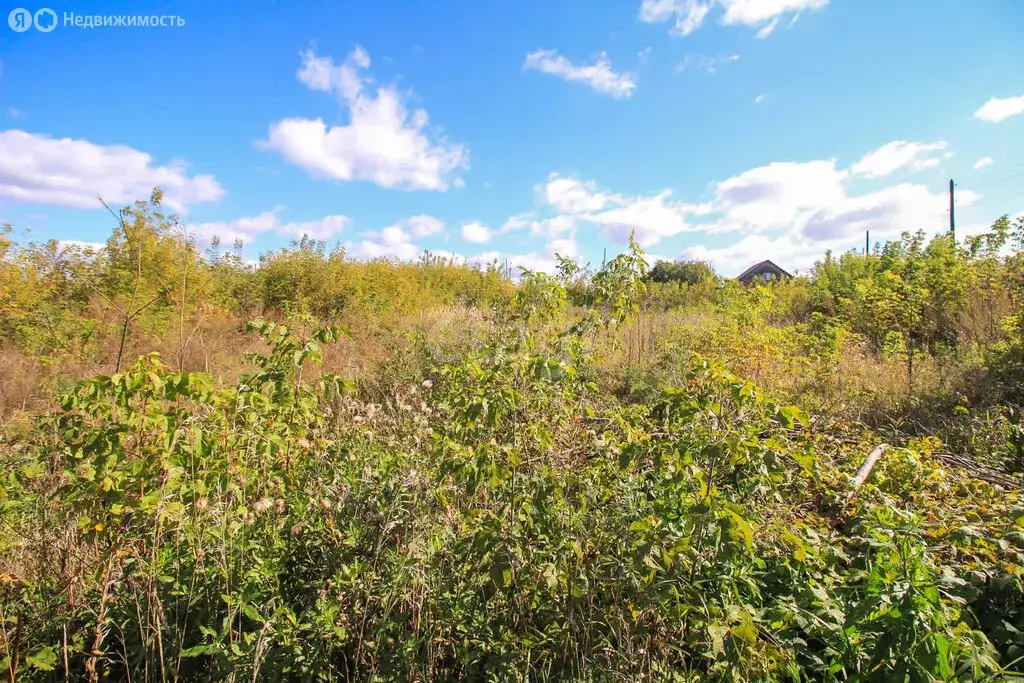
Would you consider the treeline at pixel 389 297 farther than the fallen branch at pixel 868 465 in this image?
Yes

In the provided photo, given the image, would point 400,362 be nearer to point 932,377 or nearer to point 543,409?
point 543,409

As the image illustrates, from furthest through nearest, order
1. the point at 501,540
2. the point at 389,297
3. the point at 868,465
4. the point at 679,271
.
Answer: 1. the point at 679,271
2. the point at 389,297
3. the point at 868,465
4. the point at 501,540

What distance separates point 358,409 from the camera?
12.4 feet

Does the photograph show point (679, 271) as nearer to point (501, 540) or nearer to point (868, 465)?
point (868, 465)

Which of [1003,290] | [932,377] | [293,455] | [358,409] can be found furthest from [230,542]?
[1003,290]

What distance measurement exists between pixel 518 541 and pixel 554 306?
1466 mm

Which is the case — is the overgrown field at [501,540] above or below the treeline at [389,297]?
below

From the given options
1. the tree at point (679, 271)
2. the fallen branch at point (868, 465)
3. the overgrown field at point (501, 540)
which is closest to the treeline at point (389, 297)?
the overgrown field at point (501, 540)

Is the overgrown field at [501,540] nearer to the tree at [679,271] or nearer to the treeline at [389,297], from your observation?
the treeline at [389,297]

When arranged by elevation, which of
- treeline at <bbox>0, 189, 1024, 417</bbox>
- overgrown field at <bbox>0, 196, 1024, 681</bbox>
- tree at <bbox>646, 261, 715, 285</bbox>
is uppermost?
tree at <bbox>646, 261, 715, 285</bbox>

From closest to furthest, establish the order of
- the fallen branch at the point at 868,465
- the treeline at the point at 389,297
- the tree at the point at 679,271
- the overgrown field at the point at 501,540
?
the overgrown field at the point at 501,540
the fallen branch at the point at 868,465
the treeline at the point at 389,297
the tree at the point at 679,271

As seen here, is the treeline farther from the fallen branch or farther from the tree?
the tree

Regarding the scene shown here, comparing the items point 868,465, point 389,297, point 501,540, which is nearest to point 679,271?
point 389,297

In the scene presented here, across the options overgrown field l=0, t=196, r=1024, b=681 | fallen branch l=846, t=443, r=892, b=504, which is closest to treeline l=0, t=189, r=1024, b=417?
overgrown field l=0, t=196, r=1024, b=681
